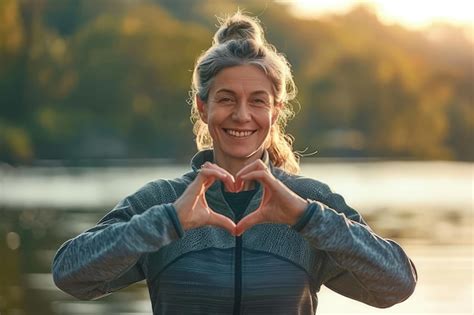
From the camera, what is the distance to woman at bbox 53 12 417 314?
4.21 metres

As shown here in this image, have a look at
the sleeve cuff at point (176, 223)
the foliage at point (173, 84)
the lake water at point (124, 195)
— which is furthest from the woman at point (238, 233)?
the foliage at point (173, 84)

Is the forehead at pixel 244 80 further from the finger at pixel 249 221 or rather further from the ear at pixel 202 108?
the finger at pixel 249 221

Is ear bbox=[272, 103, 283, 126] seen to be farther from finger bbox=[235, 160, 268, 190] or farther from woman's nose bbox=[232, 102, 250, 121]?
finger bbox=[235, 160, 268, 190]

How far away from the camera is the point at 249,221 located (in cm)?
427

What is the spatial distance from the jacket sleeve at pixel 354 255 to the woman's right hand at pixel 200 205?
0.76 ft

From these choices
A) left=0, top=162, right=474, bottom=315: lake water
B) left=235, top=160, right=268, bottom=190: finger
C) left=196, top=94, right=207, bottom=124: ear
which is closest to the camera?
left=235, top=160, right=268, bottom=190: finger

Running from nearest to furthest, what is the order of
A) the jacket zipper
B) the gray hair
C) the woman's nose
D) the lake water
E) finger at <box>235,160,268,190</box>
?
finger at <box>235,160,268,190</box> < the jacket zipper < the woman's nose < the gray hair < the lake water

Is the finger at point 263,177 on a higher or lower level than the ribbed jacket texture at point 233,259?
higher

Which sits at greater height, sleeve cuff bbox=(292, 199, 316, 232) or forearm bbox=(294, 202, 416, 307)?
sleeve cuff bbox=(292, 199, 316, 232)

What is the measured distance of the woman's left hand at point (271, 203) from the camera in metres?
4.19

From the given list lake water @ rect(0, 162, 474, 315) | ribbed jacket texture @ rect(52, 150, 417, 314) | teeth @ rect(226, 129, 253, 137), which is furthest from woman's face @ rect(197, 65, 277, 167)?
lake water @ rect(0, 162, 474, 315)

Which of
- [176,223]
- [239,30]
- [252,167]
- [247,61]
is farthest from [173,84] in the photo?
[176,223]

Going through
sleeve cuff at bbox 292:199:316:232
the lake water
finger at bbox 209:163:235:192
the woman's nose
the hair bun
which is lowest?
the lake water

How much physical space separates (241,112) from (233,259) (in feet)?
1.46
